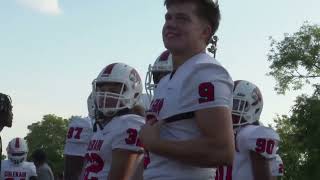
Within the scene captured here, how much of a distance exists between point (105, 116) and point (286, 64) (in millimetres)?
42651

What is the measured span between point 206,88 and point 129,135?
1.66 m

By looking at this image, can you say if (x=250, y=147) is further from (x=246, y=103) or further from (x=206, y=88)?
(x=206, y=88)

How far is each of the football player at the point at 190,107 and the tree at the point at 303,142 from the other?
36321 mm

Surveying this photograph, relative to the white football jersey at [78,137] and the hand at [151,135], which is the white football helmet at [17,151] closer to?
the white football jersey at [78,137]

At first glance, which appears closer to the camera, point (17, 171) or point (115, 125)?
point (115, 125)

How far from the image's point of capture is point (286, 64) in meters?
47.3

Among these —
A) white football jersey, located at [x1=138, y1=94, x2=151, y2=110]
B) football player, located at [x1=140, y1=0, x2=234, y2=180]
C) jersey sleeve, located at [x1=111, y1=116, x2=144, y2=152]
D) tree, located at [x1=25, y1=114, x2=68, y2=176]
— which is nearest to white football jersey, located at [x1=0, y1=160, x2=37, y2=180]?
white football jersey, located at [x1=138, y1=94, x2=151, y2=110]

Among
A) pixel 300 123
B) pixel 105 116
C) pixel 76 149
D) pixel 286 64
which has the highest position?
pixel 105 116

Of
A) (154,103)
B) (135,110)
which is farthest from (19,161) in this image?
(154,103)

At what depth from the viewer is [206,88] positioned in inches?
145

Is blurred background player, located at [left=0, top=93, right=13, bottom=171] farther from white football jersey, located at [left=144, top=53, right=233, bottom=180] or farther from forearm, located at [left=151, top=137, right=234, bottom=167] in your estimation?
forearm, located at [left=151, top=137, right=234, bottom=167]

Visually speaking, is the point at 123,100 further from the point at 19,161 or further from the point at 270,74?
the point at 270,74

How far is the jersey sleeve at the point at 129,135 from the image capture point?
518cm

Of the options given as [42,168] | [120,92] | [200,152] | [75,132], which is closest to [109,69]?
[120,92]
